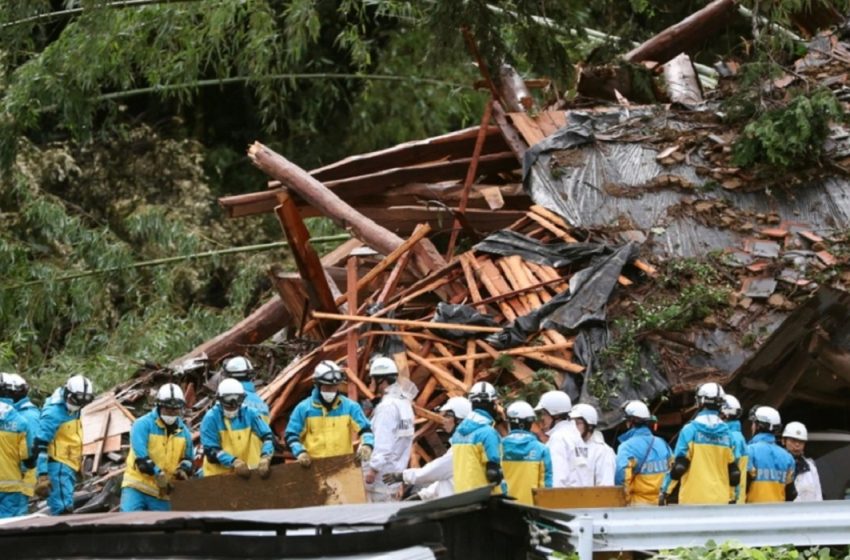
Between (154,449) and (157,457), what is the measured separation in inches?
2.9

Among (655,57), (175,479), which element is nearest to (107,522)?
(175,479)

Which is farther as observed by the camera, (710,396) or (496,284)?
(496,284)

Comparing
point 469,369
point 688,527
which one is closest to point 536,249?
point 469,369

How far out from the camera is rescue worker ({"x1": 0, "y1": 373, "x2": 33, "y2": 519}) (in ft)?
47.5

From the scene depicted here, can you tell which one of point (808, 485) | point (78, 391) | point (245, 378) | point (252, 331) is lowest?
point (808, 485)

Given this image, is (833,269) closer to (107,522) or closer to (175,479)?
(175,479)

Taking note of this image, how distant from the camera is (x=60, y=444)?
14648 millimetres

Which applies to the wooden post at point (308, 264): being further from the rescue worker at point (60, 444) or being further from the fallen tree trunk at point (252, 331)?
the rescue worker at point (60, 444)

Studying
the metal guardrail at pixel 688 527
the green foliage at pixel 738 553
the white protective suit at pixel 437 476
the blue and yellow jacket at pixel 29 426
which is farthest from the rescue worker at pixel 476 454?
Result: the blue and yellow jacket at pixel 29 426

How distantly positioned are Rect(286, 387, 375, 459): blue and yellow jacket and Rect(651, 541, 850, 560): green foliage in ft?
17.9

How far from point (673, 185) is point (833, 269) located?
2332mm

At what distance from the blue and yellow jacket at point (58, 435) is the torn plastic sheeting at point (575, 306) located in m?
4.45

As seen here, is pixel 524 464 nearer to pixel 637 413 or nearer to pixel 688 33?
pixel 637 413

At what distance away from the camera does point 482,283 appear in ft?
58.9
